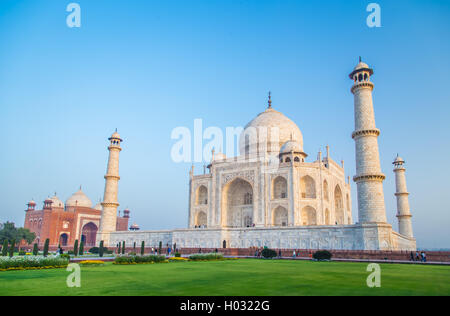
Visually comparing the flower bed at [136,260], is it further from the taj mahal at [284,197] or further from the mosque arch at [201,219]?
→ the mosque arch at [201,219]

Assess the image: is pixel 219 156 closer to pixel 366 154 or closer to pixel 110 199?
pixel 110 199

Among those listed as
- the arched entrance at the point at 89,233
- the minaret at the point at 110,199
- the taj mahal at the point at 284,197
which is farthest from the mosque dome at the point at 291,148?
the arched entrance at the point at 89,233

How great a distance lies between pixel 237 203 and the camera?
2934 centimetres

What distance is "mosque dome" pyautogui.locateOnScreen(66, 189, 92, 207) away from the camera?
40812mm

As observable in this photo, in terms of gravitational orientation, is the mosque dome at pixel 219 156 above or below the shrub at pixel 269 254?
above

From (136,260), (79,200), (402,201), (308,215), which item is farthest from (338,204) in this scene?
(79,200)

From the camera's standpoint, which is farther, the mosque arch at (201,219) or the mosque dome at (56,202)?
the mosque dome at (56,202)

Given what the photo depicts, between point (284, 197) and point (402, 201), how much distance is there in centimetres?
968

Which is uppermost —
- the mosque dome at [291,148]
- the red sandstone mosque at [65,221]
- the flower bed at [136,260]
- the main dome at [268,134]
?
the main dome at [268,134]

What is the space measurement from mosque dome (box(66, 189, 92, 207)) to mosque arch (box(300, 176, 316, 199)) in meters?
27.1

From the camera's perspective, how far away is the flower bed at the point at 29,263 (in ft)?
35.5

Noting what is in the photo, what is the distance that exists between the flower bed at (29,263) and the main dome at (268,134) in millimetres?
21259
